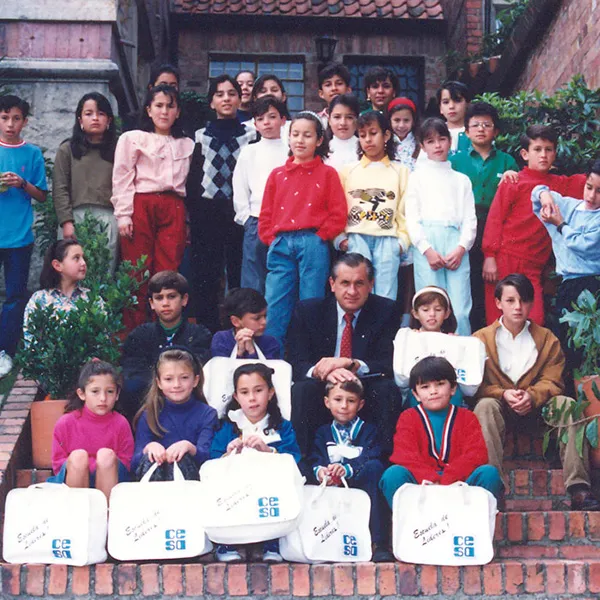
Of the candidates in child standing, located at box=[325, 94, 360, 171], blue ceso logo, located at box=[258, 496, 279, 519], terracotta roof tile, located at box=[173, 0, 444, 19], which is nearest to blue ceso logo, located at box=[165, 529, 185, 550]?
blue ceso logo, located at box=[258, 496, 279, 519]

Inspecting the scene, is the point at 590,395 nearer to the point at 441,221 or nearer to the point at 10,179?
the point at 441,221

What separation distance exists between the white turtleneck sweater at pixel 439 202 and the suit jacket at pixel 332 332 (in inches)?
34.3

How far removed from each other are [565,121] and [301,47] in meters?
8.49

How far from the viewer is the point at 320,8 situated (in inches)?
618

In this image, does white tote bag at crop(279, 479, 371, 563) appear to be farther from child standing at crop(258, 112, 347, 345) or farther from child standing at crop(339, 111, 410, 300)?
child standing at crop(339, 111, 410, 300)

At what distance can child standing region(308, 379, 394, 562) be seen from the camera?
5207 millimetres

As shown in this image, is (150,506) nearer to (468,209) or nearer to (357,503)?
(357,503)

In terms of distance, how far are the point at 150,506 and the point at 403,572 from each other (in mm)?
1164

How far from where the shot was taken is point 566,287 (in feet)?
22.1

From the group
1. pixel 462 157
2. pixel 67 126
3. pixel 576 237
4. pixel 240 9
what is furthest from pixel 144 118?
pixel 240 9

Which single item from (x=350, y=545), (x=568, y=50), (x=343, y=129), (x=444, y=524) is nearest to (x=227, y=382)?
(x=350, y=545)

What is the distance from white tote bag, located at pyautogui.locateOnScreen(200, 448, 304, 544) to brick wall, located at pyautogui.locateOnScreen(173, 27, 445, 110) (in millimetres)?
11448

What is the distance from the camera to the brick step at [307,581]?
4.89 m

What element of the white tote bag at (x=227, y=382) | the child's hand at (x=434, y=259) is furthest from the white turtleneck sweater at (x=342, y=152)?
the white tote bag at (x=227, y=382)
